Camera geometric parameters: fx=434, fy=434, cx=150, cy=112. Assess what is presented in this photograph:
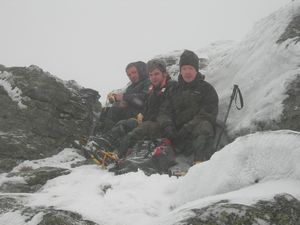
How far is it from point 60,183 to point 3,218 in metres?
2.15

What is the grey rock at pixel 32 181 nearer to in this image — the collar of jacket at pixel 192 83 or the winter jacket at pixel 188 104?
the winter jacket at pixel 188 104

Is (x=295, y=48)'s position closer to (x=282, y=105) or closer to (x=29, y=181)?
(x=282, y=105)

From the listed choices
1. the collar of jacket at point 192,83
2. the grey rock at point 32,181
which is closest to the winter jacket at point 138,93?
the collar of jacket at point 192,83

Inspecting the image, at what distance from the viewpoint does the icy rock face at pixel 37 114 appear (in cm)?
988

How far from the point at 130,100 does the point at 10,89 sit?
3238mm

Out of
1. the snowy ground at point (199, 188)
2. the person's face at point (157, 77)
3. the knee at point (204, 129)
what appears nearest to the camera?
the snowy ground at point (199, 188)

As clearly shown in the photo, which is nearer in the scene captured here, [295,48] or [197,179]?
[197,179]

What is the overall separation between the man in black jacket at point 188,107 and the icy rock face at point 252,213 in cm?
429

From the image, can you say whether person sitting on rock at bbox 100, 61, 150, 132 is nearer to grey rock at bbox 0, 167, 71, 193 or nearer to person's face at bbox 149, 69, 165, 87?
person's face at bbox 149, 69, 165, 87

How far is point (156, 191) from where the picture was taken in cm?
576

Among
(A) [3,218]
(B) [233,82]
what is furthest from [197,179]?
(B) [233,82]

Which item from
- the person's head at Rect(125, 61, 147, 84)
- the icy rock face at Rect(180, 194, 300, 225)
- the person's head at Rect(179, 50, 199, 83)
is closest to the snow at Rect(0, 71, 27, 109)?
the person's head at Rect(125, 61, 147, 84)

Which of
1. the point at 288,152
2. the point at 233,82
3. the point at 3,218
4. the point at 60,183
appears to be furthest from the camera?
the point at 233,82

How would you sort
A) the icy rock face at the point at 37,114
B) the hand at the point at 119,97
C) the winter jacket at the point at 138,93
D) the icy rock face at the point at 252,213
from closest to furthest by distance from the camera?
the icy rock face at the point at 252,213, the icy rock face at the point at 37,114, the winter jacket at the point at 138,93, the hand at the point at 119,97
